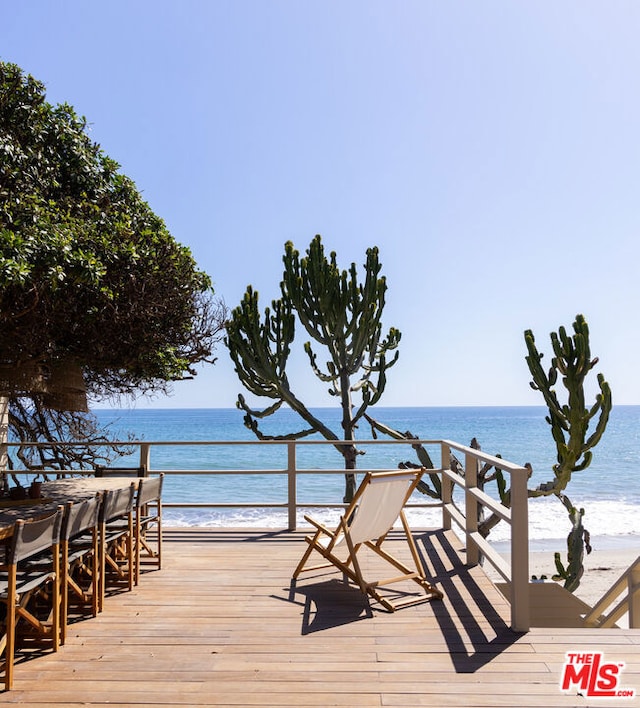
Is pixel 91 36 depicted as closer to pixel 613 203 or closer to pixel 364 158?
pixel 364 158

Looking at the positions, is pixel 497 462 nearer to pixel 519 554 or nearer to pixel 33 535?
pixel 519 554

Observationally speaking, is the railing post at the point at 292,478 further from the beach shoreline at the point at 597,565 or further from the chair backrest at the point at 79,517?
the beach shoreline at the point at 597,565

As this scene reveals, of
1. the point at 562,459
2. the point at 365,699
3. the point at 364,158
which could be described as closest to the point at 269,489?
the point at 364,158

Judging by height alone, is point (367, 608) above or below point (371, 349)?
below

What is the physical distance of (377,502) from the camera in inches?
160

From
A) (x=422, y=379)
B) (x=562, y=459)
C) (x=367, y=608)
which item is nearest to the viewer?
(x=367, y=608)

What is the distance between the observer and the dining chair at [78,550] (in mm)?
3291

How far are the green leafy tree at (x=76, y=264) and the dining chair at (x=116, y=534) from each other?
64.1 inches

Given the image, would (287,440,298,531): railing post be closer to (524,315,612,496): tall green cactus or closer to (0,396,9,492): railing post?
(0,396,9,492): railing post

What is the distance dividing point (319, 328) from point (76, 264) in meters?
5.99

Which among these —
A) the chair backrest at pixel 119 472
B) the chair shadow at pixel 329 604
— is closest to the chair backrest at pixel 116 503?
the chair shadow at pixel 329 604

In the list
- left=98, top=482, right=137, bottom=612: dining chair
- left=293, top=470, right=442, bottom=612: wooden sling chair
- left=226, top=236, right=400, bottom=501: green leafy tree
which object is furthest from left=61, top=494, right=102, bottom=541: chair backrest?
left=226, top=236, right=400, bottom=501: green leafy tree

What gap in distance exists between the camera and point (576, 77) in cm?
1074

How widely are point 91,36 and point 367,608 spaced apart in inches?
347
